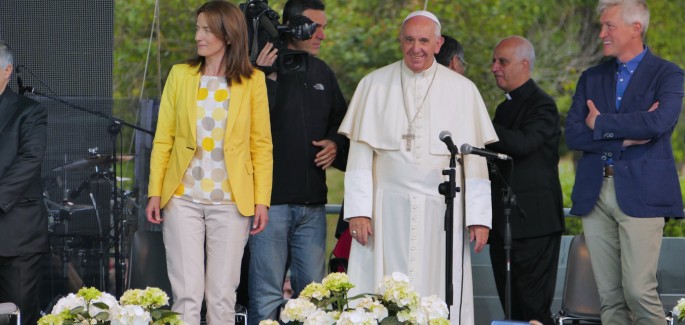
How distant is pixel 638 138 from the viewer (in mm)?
6402

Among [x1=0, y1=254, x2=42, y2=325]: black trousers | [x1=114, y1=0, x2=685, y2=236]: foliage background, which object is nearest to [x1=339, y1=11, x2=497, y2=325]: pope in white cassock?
[x1=0, y1=254, x2=42, y2=325]: black trousers

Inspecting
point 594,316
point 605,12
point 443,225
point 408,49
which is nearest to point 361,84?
point 408,49

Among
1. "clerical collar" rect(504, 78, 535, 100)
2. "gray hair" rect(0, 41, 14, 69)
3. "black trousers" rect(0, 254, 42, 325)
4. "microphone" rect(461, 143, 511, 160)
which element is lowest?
"black trousers" rect(0, 254, 42, 325)

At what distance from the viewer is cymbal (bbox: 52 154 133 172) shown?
7590 millimetres

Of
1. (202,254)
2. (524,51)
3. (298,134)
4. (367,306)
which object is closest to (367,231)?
(298,134)

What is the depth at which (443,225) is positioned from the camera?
661cm

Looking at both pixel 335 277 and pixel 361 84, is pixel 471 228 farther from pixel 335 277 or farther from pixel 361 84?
pixel 335 277

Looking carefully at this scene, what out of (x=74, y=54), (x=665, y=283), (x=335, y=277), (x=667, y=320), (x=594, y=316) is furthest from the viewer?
(x=665, y=283)

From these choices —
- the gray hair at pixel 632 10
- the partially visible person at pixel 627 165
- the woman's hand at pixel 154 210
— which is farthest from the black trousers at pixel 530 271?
the woman's hand at pixel 154 210

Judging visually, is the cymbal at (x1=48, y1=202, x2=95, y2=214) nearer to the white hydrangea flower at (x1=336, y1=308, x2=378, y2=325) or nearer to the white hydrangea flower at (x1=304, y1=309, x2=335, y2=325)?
the white hydrangea flower at (x1=304, y1=309, x2=335, y2=325)

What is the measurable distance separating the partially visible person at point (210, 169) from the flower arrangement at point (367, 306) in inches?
74.6

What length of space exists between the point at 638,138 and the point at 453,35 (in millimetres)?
2663

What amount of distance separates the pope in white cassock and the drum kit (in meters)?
1.63

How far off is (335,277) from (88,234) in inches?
136
